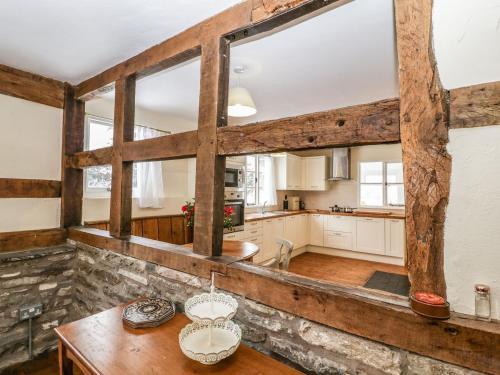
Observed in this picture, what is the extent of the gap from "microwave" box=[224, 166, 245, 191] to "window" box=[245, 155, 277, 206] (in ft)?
3.49

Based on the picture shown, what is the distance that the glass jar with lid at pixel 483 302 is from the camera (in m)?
0.82

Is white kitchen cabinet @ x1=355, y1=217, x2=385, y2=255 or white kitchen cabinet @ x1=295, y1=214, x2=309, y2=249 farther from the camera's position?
white kitchen cabinet @ x1=295, y1=214, x2=309, y2=249

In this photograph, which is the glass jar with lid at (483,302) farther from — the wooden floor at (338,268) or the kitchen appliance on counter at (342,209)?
the kitchen appliance on counter at (342,209)

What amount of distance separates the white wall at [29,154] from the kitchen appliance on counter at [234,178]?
226cm

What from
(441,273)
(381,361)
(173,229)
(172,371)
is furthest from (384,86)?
(173,229)

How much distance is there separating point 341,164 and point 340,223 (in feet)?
4.51

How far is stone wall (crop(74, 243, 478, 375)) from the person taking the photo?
0.93 meters

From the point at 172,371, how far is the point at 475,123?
4.65ft

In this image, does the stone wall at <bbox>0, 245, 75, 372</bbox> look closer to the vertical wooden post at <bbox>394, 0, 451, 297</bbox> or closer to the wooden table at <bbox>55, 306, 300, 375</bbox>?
the wooden table at <bbox>55, 306, 300, 375</bbox>

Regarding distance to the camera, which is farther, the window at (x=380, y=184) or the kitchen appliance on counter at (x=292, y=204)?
the kitchen appliance on counter at (x=292, y=204)

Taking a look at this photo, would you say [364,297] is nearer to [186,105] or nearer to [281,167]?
[186,105]

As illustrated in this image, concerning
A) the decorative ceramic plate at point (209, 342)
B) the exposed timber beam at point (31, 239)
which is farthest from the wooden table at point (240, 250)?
the exposed timber beam at point (31, 239)

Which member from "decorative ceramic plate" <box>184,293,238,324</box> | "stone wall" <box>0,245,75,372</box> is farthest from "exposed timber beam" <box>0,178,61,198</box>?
"decorative ceramic plate" <box>184,293,238,324</box>

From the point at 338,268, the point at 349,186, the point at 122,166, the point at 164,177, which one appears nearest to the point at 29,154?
the point at 122,166
